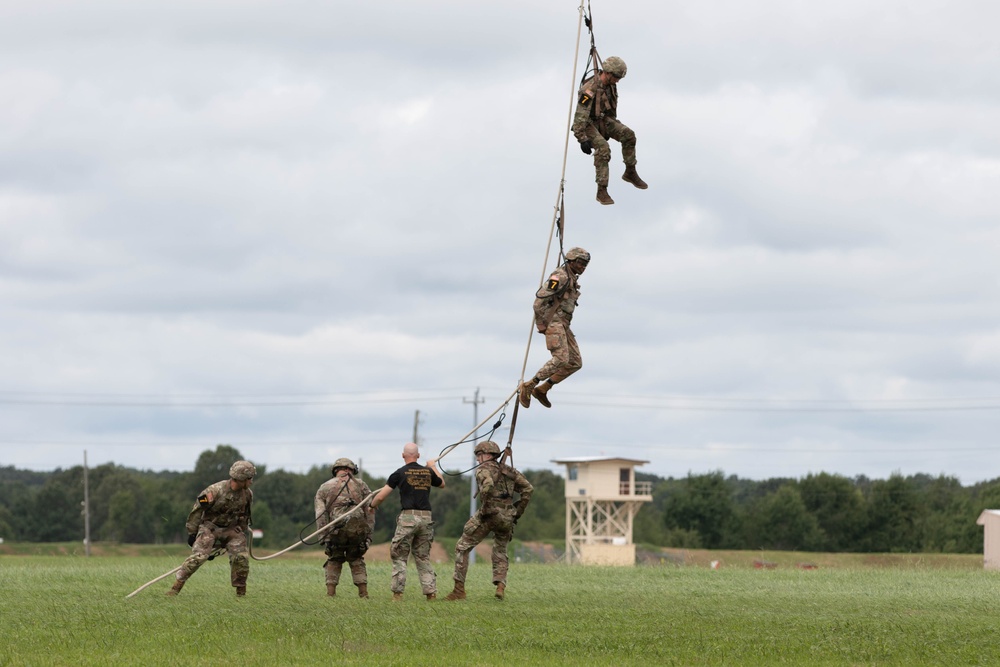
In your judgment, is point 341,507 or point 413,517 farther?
point 341,507

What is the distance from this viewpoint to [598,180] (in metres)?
22.6

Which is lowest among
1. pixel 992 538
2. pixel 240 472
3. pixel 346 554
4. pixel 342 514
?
pixel 992 538

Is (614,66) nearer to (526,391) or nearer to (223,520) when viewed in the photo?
(526,391)

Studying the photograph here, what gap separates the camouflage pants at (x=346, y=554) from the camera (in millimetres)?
23531

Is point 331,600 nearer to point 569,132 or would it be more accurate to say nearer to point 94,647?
point 94,647

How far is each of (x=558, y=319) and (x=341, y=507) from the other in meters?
4.88

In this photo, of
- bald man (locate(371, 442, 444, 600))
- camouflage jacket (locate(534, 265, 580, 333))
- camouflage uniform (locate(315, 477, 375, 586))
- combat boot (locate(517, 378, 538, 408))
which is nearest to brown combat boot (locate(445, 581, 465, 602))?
bald man (locate(371, 442, 444, 600))

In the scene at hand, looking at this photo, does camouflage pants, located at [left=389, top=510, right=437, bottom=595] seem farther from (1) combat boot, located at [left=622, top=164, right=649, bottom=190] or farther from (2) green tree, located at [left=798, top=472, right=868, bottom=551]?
(2) green tree, located at [left=798, top=472, right=868, bottom=551]

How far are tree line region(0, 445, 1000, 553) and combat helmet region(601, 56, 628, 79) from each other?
82.7 m

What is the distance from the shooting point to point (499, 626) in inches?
744

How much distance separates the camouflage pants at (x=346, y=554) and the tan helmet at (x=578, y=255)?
591 centimetres

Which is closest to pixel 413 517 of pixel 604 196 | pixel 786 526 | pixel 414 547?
pixel 414 547

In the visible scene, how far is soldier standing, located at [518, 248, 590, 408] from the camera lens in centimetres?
2178

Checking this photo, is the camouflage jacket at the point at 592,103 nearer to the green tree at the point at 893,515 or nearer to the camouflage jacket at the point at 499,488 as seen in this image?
the camouflage jacket at the point at 499,488
